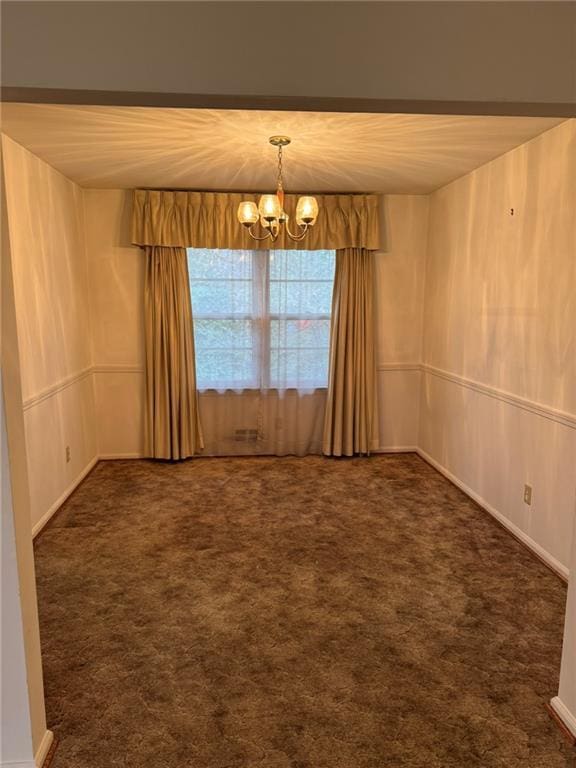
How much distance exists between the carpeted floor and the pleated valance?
2135 millimetres

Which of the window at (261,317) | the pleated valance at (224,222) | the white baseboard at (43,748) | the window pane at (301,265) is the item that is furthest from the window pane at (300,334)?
the white baseboard at (43,748)

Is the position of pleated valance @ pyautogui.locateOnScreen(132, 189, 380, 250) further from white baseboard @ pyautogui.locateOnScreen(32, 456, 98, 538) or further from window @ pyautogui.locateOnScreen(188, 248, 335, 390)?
white baseboard @ pyautogui.locateOnScreen(32, 456, 98, 538)

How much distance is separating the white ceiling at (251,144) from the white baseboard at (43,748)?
99.3 inches

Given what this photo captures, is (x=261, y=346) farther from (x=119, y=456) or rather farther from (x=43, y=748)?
(x=43, y=748)

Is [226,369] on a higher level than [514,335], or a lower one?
lower

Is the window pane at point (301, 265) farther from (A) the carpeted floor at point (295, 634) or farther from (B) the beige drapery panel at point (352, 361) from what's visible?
(A) the carpeted floor at point (295, 634)

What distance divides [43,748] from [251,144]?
9.78ft

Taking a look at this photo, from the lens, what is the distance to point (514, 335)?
3.29 meters

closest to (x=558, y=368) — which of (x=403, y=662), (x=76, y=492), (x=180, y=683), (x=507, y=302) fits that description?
(x=507, y=302)

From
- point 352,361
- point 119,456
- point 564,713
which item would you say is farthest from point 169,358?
point 564,713

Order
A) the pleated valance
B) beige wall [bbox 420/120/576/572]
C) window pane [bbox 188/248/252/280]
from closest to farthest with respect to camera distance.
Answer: beige wall [bbox 420/120/576/572] → the pleated valance → window pane [bbox 188/248/252/280]

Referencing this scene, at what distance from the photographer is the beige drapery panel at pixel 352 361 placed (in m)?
4.68

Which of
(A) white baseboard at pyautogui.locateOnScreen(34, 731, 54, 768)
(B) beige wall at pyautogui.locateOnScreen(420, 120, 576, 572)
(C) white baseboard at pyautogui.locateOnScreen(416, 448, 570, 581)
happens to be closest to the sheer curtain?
(B) beige wall at pyautogui.locateOnScreen(420, 120, 576, 572)

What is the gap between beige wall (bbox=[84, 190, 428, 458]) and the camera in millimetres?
4555
